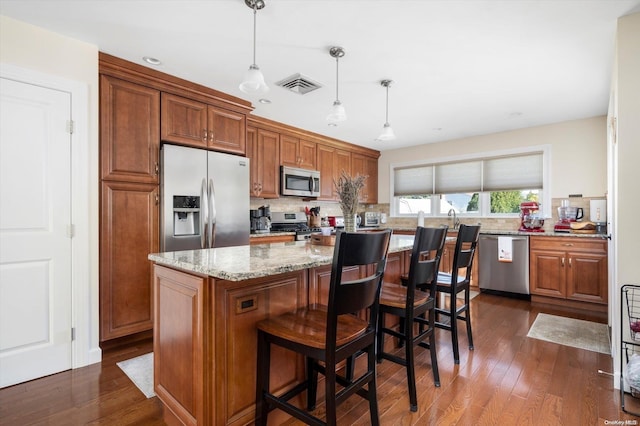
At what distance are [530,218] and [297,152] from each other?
3.45m

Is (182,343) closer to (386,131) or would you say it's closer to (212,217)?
(212,217)

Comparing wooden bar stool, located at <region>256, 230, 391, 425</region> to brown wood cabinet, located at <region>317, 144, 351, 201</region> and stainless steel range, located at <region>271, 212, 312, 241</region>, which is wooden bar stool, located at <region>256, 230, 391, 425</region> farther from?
brown wood cabinet, located at <region>317, 144, 351, 201</region>

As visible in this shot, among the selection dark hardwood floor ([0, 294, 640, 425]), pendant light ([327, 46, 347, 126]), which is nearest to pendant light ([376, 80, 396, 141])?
pendant light ([327, 46, 347, 126])

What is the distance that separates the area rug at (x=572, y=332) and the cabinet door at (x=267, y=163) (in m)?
3.38

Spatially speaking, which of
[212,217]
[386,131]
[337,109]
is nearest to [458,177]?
[386,131]

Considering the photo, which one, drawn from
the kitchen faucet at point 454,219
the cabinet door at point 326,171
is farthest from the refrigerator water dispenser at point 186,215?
the kitchen faucet at point 454,219

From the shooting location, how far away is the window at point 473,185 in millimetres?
4652

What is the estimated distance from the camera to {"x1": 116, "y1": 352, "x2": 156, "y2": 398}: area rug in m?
2.04

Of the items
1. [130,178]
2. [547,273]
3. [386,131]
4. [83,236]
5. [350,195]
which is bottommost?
[547,273]

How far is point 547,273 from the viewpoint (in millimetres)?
3986

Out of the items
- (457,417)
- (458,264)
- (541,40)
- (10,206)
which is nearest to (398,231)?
(458,264)

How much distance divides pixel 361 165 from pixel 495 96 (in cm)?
282

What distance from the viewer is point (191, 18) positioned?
2102 mm

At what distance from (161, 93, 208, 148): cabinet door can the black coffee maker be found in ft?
4.46
